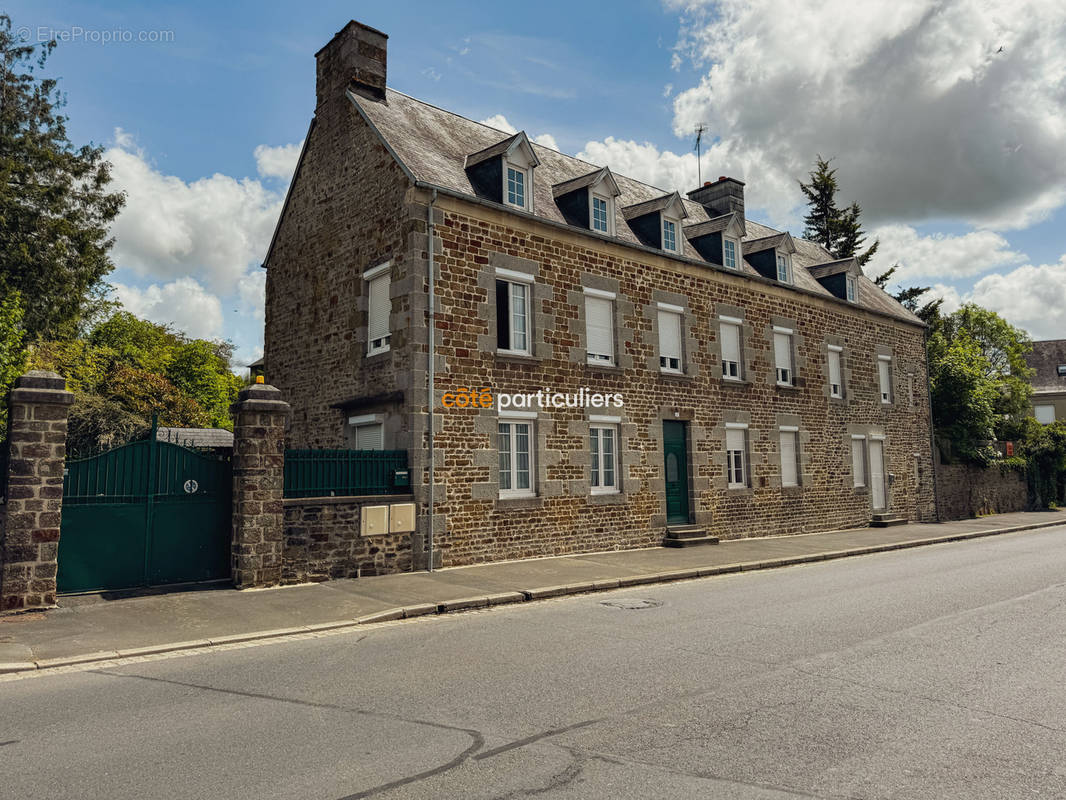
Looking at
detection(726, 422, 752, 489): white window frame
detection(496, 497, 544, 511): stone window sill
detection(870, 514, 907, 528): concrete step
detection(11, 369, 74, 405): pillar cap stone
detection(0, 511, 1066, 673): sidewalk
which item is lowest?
detection(0, 511, 1066, 673): sidewalk

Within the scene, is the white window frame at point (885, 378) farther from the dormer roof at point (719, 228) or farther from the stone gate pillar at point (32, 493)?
the stone gate pillar at point (32, 493)

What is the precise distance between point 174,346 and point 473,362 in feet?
110

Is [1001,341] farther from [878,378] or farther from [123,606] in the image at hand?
[123,606]

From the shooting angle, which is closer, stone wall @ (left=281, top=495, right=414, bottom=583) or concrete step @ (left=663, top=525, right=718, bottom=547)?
stone wall @ (left=281, top=495, right=414, bottom=583)

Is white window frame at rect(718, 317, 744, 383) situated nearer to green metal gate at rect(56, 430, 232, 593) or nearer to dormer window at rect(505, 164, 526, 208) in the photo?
dormer window at rect(505, 164, 526, 208)

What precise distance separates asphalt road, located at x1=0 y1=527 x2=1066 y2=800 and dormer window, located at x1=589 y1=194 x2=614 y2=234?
34.2 feet

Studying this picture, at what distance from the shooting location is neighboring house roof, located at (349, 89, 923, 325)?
1495 cm

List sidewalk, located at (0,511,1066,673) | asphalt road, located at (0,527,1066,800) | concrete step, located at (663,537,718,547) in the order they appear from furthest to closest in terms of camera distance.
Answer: concrete step, located at (663,537,718,547), sidewalk, located at (0,511,1066,673), asphalt road, located at (0,527,1066,800)

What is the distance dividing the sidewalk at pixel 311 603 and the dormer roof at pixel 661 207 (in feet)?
27.3

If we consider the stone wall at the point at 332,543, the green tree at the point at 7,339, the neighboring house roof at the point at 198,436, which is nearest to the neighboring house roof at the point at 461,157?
the stone wall at the point at 332,543

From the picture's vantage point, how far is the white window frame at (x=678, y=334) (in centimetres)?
Result: 1817

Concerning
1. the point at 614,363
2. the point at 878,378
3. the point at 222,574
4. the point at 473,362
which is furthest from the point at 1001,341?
the point at 222,574

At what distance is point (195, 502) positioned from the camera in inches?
445

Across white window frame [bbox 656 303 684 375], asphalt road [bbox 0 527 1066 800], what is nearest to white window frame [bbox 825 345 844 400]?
white window frame [bbox 656 303 684 375]
